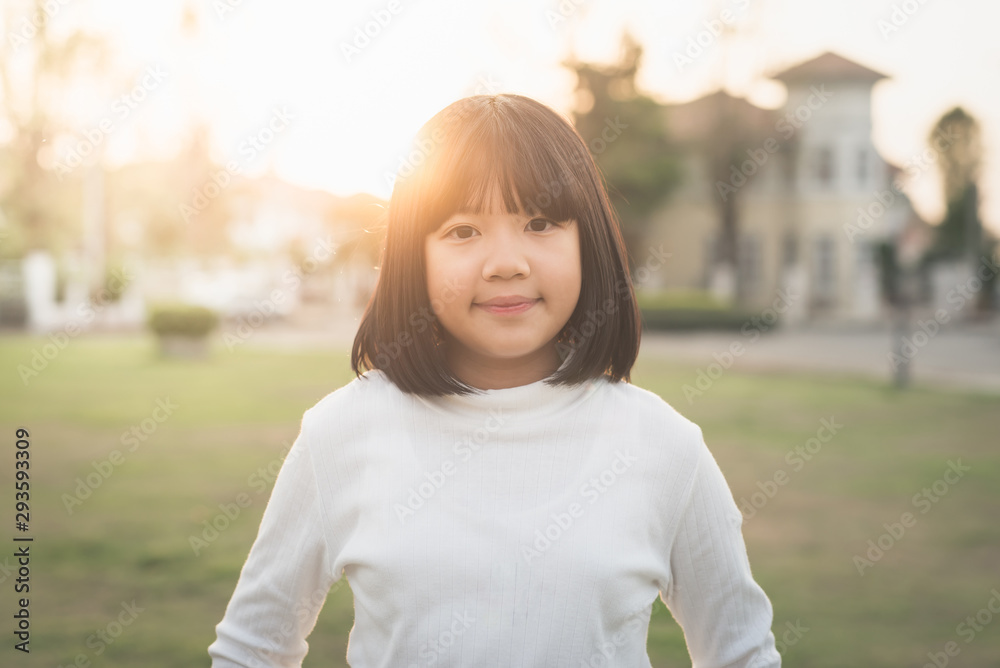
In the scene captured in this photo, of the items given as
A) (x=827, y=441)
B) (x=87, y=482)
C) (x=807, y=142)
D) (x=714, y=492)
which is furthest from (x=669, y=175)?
(x=714, y=492)

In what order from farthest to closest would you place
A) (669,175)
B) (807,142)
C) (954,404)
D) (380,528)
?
(807,142) → (669,175) → (954,404) → (380,528)

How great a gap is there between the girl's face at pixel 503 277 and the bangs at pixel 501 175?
16mm

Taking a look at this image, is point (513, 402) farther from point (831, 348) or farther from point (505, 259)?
point (831, 348)

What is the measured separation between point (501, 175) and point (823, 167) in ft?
105

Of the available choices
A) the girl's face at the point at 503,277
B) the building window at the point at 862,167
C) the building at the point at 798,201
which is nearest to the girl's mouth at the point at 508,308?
→ the girl's face at the point at 503,277

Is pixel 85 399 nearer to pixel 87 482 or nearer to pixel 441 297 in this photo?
pixel 87 482

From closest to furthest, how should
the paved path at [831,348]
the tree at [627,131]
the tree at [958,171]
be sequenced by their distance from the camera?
the paved path at [831,348] → the tree at [627,131] → the tree at [958,171]

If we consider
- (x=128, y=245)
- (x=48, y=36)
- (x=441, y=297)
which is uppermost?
(x=48, y=36)

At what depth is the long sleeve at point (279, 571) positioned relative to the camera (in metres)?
1.35

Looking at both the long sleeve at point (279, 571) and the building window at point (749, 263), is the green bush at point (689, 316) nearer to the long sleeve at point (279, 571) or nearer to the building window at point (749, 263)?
the building window at point (749, 263)

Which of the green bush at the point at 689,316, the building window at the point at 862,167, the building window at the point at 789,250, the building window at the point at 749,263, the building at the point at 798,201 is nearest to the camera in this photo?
the green bush at the point at 689,316

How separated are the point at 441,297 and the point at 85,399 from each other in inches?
404

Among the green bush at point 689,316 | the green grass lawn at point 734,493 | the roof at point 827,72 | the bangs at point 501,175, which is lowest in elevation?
the green bush at point 689,316

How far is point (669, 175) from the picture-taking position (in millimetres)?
28953
